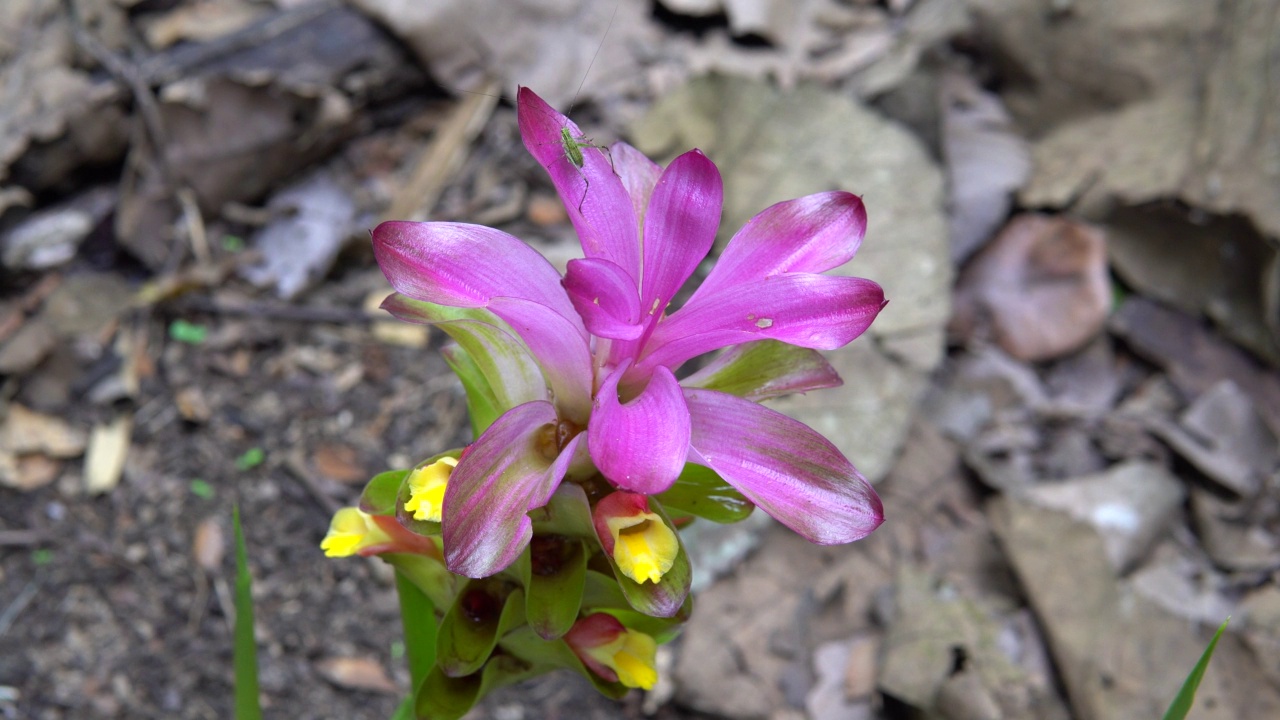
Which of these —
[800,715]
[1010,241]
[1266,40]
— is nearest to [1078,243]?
[1010,241]

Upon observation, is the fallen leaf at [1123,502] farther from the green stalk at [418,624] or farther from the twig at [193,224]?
the twig at [193,224]

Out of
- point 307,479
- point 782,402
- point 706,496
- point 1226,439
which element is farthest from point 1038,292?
point 307,479

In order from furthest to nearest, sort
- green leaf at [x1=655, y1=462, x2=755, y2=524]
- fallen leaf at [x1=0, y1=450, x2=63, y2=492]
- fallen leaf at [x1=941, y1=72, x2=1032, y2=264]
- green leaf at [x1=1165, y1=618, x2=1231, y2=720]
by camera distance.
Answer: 1. fallen leaf at [x1=941, y1=72, x2=1032, y2=264]
2. fallen leaf at [x1=0, y1=450, x2=63, y2=492]
3. green leaf at [x1=655, y1=462, x2=755, y2=524]
4. green leaf at [x1=1165, y1=618, x2=1231, y2=720]

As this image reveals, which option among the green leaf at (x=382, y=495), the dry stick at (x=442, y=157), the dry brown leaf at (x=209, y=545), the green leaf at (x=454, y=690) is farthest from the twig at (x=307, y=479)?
the green leaf at (x=382, y=495)

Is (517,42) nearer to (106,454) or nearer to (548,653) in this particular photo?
(106,454)

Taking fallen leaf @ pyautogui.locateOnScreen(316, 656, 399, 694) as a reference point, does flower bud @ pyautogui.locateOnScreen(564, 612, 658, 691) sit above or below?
above

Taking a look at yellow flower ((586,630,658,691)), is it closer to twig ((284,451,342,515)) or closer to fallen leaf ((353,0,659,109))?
twig ((284,451,342,515))

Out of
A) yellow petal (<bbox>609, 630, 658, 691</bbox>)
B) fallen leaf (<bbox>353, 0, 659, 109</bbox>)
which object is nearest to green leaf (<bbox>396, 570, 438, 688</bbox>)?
yellow petal (<bbox>609, 630, 658, 691</bbox>)
